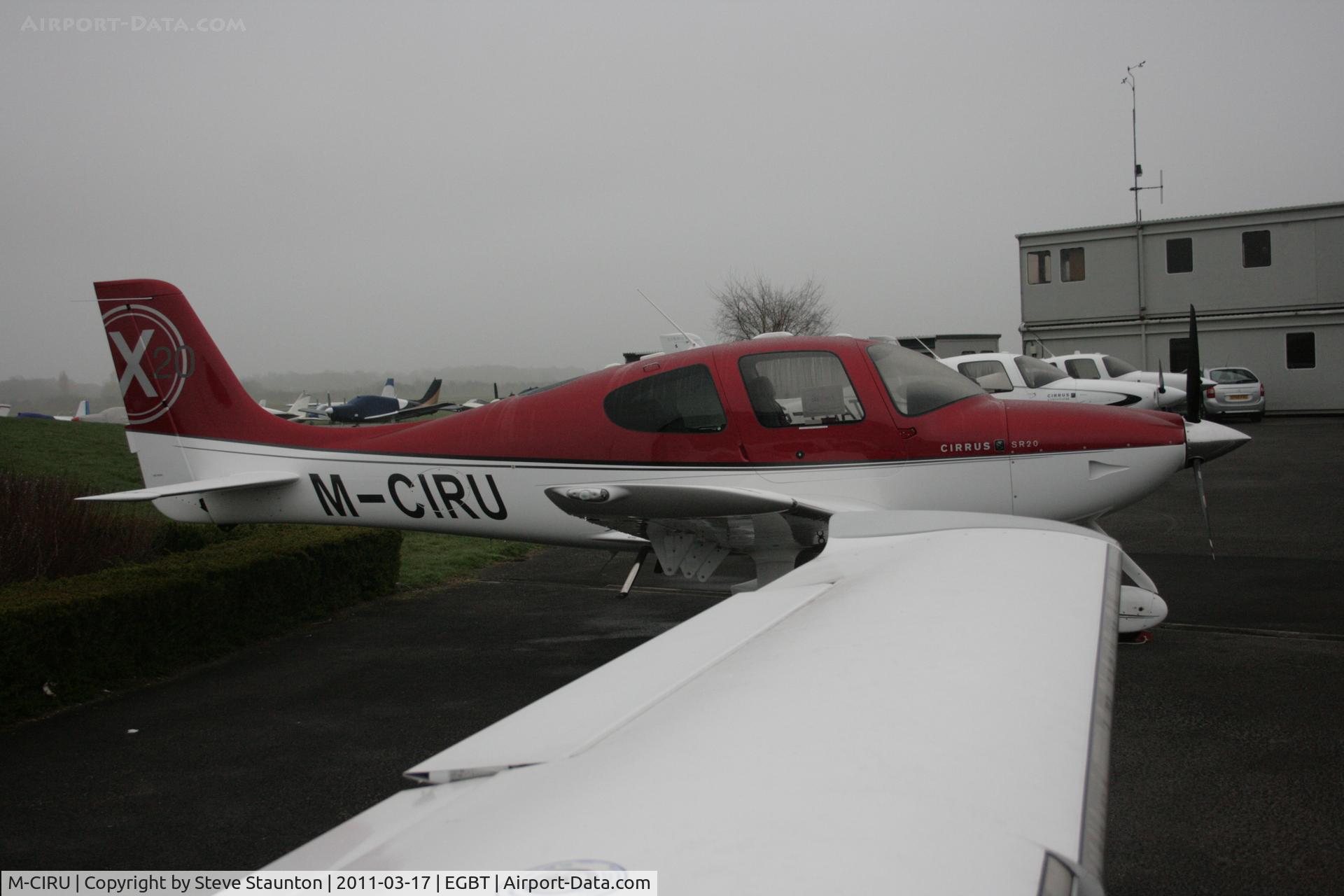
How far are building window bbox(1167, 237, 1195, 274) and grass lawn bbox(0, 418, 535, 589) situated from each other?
2858cm

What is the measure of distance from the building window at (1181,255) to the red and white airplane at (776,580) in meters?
30.2

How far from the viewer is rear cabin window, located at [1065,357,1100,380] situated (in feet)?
79.4

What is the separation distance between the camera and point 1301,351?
102 feet

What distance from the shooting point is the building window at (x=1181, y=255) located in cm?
3231

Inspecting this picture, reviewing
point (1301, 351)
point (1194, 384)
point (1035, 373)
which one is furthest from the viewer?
point (1301, 351)

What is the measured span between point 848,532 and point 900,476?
6.19 ft

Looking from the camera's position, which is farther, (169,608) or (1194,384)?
(169,608)

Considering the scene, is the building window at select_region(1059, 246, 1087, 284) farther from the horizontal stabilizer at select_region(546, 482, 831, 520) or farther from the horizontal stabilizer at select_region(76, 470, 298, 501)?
the horizontal stabilizer at select_region(76, 470, 298, 501)

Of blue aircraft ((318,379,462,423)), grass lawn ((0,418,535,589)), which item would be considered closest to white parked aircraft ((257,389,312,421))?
blue aircraft ((318,379,462,423))

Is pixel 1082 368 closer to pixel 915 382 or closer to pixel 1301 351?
pixel 1301 351

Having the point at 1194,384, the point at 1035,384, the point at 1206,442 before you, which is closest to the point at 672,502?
the point at 1206,442

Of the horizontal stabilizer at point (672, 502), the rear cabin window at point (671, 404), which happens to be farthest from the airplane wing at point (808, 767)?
the rear cabin window at point (671, 404)

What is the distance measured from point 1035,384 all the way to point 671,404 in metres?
12.6

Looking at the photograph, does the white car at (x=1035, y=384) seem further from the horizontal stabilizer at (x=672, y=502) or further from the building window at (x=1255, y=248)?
the building window at (x=1255, y=248)
